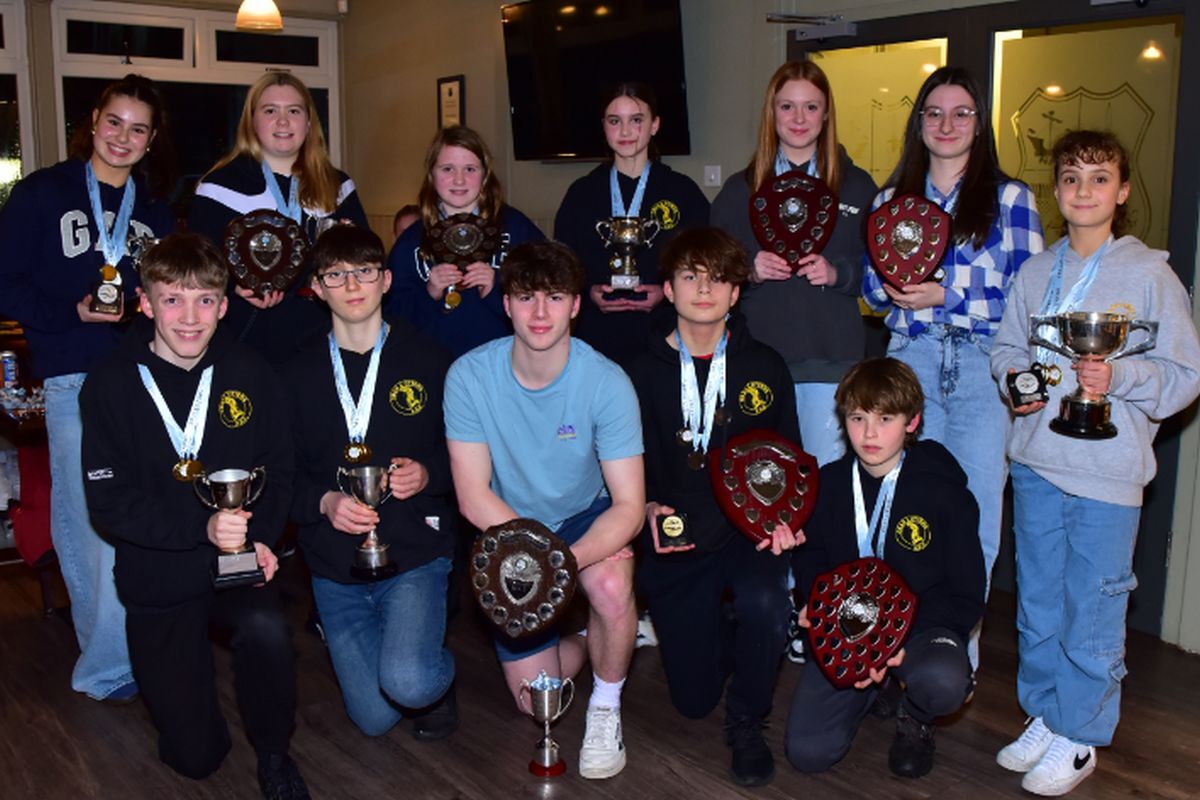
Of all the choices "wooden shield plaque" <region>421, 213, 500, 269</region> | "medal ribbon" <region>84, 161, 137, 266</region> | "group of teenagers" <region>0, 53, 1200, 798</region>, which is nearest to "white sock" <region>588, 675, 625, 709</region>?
"group of teenagers" <region>0, 53, 1200, 798</region>

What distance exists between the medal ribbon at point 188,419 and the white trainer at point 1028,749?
8.92ft

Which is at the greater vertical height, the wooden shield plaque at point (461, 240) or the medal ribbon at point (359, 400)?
the wooden shield plaque at point (461, 240)

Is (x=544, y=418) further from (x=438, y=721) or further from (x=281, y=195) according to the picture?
(x=281, y=195)

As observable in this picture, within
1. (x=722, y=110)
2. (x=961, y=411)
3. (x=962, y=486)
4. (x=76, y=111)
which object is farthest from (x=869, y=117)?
(x=76, y=111)

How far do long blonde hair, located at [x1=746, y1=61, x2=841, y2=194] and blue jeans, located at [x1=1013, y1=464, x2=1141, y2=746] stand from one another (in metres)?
1.31

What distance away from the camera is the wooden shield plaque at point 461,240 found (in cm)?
445

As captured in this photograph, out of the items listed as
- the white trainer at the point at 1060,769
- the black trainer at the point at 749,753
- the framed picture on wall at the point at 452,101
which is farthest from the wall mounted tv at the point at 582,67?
the white trainer at the point at 1060,769

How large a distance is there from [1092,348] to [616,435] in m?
1.42

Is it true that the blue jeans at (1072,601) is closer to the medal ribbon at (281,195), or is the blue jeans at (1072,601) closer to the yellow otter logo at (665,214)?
the yellow otter logo at (665,214)

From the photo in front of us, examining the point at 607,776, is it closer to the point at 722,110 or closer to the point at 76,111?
the point at 722,110

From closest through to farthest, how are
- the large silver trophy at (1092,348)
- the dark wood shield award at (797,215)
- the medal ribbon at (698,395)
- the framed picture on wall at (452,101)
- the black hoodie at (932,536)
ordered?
the large silver trophy at (1092,348), the black hoodie at (932,536), the medal ribbon at (698,395), the dark wood shield award at (797,215), the framed picture on wall at (452,101)

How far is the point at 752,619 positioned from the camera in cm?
369

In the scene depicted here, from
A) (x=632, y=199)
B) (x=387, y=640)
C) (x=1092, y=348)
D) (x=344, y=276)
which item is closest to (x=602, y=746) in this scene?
(x=387, y=640)

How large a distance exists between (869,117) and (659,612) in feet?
9.86
